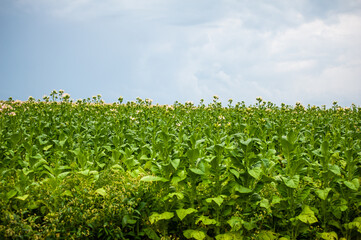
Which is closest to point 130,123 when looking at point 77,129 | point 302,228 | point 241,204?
point 77,129

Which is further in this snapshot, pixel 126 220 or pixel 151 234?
pixel 151 234

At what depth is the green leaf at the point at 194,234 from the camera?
433 cm

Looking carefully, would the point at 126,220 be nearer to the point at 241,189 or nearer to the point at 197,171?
the point at 197,171

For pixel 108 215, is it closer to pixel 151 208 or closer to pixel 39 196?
pixel 151 208

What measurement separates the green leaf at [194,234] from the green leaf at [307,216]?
1434 mm

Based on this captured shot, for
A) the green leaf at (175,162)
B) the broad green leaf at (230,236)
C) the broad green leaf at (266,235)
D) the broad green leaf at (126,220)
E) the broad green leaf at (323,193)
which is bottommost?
the broad green leaf at (266,235)

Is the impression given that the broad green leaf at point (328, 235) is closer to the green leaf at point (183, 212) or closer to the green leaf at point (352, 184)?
the green leaf at point (352, 184)

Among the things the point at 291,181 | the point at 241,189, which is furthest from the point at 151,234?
the point at 291,181

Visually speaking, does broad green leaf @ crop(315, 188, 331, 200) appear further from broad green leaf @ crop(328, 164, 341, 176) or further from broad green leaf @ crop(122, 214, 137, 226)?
broad green leaf @ crop(122, 214, 137, 226)

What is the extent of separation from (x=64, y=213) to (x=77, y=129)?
4.18 meters

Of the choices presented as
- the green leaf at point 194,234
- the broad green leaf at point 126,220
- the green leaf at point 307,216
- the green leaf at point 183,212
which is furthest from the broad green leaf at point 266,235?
the broad green leaf at point 126,220

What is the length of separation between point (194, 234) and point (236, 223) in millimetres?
627

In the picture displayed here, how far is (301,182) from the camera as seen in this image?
5977 millimetres

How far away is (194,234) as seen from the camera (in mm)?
4375
